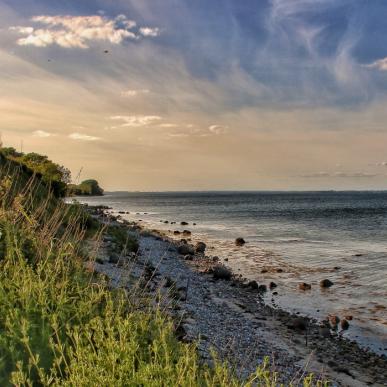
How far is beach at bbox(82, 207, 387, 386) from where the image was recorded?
11.4 m

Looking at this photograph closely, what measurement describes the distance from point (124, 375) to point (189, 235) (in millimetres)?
46993

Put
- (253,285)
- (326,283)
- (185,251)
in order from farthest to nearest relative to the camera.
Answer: (185,251), (326,283), (253,285)

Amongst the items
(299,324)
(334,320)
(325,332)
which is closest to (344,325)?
(334,320)

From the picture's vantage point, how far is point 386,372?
41.6ft

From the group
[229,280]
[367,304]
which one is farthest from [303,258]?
[367,304]

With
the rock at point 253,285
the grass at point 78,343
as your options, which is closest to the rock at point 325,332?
the rock at point 253,285

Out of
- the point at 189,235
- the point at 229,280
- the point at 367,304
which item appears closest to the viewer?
the point at 367,304

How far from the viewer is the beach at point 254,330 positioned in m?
11.4

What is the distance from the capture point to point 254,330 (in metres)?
15.3

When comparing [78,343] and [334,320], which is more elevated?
[78,343]

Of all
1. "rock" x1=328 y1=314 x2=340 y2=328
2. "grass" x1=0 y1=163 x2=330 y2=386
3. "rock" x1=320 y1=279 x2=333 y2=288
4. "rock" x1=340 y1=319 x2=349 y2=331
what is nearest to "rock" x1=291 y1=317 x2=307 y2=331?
"rock" x1=328 y1=314 x2=340 y2=328

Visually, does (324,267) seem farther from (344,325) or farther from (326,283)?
(344,325)

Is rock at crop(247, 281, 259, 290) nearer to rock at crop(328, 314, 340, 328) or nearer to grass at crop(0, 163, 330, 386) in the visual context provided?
rock at crop(328, 314, 340, 328)

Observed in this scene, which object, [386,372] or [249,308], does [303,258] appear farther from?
[386,372]
